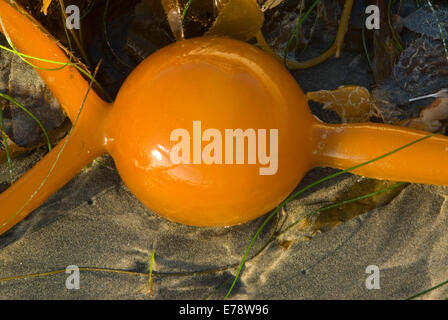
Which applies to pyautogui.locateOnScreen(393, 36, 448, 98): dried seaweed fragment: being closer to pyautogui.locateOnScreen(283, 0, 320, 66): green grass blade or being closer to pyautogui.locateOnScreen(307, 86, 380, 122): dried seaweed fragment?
pyautogui.locateOnScreen(307, 86, 380, 122): dried seaweed fragment

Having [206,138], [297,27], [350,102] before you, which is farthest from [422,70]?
[206,138]

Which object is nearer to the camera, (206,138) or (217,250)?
(206,138)

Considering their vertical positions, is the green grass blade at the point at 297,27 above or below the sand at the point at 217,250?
above

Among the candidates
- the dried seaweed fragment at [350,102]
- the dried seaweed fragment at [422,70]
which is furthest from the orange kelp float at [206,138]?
the dried seaweed fragment at [422,70]

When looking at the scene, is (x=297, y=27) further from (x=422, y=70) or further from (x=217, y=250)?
(x=217, y=250)

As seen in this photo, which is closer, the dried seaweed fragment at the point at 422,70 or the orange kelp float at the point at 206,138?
the orange kelp float at the point at 206,138

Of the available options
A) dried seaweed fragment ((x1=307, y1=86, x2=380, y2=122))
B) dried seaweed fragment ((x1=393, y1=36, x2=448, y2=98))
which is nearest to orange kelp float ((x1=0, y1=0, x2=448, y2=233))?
dried seaweed fragment ((x1=307, y1=86, x2=380, y2=122))

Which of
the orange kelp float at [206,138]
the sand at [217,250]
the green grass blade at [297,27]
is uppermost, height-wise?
the green grass blade at [297,27]

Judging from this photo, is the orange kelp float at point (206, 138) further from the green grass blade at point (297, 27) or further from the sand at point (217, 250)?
the green grass blade at point (297, 27)
